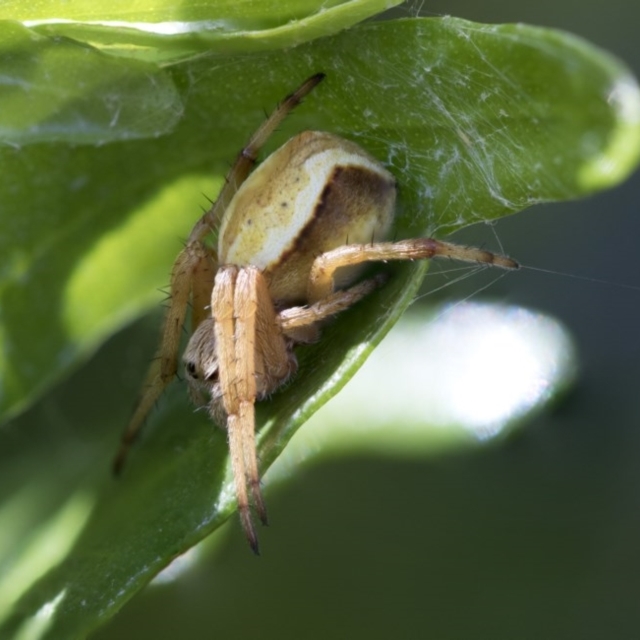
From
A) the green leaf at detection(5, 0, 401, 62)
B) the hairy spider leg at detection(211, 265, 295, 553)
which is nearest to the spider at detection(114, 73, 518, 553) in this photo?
the hairy spider leg at detection(211, 265, 295, 553)

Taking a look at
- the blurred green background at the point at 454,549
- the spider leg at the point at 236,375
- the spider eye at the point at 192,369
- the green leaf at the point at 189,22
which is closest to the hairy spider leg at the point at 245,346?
the spider leg at the point at 236,375

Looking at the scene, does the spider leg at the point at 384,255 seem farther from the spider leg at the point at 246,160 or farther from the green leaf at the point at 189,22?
the green leaf at the point at 189,22

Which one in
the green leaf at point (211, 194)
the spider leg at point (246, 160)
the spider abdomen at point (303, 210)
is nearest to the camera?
the green leaf at point (211, 194)

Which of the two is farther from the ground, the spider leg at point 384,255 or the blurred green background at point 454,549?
the spider leg at point 384,255

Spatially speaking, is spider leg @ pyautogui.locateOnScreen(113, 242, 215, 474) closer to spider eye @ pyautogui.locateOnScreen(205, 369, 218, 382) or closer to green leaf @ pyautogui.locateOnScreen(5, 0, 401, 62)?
spider eye @ pyautogui.locateOnScreen(205, 369, 218, 382)

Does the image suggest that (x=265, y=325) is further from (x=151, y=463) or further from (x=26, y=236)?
(x=26, y=236)

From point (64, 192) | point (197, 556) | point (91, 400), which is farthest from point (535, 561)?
point (64, 192)
